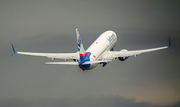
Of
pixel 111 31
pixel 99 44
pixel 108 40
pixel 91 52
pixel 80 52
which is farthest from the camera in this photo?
pixel 111 31

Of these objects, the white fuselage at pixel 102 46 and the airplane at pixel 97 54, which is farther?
Answer: the white fuselage at pixel 102 46

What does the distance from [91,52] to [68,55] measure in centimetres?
587

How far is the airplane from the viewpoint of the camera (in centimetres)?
8294

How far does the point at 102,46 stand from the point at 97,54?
6.10 meters

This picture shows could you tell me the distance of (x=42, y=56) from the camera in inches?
3602

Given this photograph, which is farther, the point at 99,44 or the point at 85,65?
the point at 99,44

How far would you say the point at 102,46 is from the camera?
96.4 metres

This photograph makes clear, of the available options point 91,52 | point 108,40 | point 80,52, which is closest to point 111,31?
point 108,40

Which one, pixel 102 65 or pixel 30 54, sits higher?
pixel 30 54

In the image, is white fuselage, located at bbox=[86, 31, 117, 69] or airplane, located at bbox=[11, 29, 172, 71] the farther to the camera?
white fuselage, located at bbox=[86, 31, 117, 69]

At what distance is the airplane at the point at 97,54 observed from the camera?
82.9 m

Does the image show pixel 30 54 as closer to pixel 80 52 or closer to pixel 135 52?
pixel 80 52

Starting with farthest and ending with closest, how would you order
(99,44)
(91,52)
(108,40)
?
(108,40) → (99,44) → (91,52)

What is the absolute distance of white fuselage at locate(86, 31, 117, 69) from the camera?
295 ft
